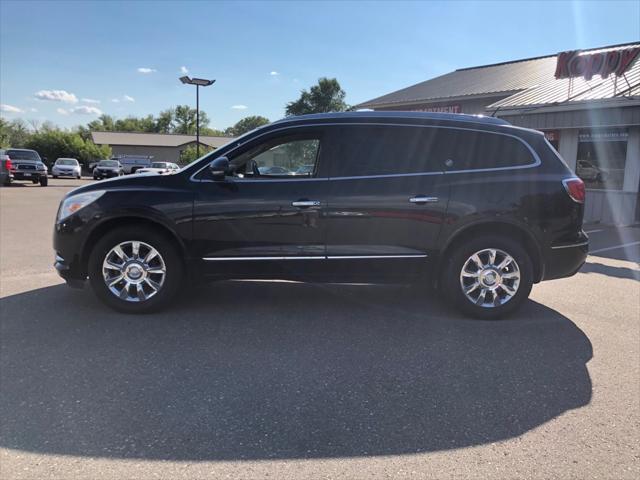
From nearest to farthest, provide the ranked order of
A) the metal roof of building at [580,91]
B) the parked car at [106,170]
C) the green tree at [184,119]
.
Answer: the metal roof of building at [580,91] → the parked car at [106,170] → the green tree at [184,119]

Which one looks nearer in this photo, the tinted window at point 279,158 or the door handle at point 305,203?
the door handle at point 305,203

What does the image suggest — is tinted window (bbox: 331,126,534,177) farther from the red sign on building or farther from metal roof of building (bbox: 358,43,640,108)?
metal roof of building (bbox: 358,43,640,108)

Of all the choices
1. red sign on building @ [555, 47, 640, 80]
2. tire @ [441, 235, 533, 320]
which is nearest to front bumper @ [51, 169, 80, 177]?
red sign on building @ [555, 47, 640, 80]


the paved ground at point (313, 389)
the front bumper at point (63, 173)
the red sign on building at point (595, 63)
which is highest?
the red sign on building at point (595, 63)

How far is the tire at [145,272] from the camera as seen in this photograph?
15.1ft

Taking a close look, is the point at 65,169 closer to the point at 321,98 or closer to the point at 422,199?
the point at 321,98

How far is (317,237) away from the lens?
4625mm

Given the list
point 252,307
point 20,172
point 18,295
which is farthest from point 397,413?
point 20,172

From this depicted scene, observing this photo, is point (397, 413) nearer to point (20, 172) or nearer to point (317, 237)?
point (317, 237)

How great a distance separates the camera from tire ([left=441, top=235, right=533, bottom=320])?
468cm

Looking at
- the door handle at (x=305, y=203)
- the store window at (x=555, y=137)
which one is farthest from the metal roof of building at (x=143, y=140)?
the door handle at (x=305, y=203)

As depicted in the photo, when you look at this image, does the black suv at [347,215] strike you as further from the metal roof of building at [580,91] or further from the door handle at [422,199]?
the metal roof of building at [580,91]

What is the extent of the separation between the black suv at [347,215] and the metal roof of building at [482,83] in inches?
471

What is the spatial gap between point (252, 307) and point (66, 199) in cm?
208
